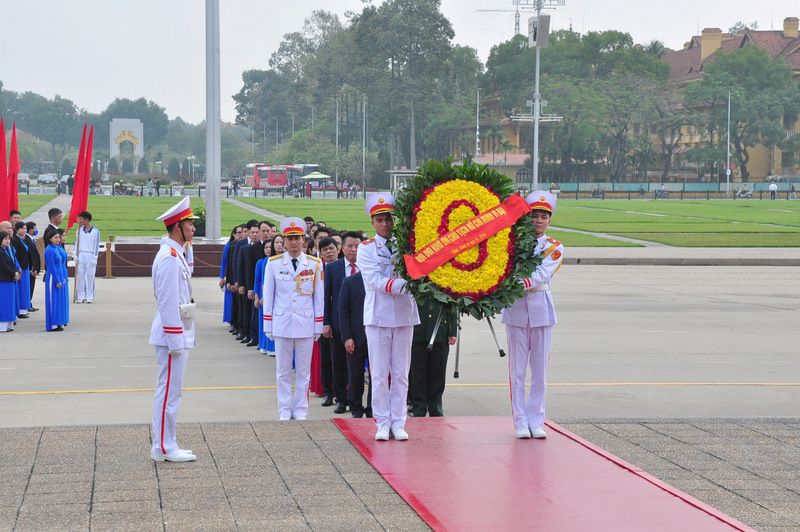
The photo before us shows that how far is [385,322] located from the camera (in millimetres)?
8781

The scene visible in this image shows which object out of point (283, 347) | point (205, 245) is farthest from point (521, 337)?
point (205, 245)

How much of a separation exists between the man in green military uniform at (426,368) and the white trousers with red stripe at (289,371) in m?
0.90

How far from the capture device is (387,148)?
126m

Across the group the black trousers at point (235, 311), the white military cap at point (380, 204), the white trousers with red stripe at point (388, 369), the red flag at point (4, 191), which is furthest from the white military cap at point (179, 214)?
the red flag at point (4, 191)

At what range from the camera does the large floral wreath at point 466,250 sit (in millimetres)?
8414

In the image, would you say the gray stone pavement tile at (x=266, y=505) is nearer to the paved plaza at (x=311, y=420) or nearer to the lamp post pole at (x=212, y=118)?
the paved plaza at (x=311, y=420)

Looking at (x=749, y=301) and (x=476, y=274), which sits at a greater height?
(x=476, y=274)

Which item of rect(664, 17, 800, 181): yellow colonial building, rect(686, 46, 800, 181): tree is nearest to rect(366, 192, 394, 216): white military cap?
rect(686, 46, 800, 181): tree

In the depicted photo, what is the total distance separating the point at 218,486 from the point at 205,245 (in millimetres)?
19399

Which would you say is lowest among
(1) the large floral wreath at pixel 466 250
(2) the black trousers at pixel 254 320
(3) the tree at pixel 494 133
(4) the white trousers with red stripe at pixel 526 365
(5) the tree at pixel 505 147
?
(2) the black trousers at pixel 254 320

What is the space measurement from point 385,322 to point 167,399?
169 centimetres

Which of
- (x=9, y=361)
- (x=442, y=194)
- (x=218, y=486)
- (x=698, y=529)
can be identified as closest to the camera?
(x=698, y=529)

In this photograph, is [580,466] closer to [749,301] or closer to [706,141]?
[749,301]

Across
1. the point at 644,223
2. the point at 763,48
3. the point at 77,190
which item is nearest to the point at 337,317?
the point at 77,190
